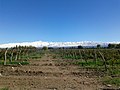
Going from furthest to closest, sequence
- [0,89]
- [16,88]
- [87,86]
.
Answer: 1. [87,86]
2. [16,88]
3. [0,89]

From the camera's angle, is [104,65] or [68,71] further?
[104,65]

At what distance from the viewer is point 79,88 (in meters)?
9.98

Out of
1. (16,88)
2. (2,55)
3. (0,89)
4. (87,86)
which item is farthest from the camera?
(2,55)

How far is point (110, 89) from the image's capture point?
31.4 feet

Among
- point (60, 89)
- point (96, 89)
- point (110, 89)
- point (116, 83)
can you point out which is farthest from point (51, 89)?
point (116, 83)

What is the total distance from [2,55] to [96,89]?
28420 mm

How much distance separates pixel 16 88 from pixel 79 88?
2.90 metres

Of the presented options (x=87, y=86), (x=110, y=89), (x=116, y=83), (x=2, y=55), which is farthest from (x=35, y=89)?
(x=2, y=55)

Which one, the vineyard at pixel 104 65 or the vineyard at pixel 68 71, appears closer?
the vineyard at pixel 68 71

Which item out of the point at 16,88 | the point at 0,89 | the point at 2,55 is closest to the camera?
the point at 0,89

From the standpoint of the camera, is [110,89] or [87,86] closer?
[110,89]

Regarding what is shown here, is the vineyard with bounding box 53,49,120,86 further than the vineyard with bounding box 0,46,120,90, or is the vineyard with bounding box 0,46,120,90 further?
the vineyard with bounding box 53,49,120,86

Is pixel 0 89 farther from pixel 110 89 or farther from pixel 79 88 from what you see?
pixel 110 89

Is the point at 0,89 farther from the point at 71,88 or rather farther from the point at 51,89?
the point at 71,88
